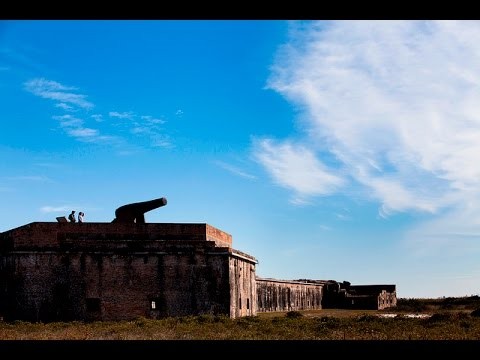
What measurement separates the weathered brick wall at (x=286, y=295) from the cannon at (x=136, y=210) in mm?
10628

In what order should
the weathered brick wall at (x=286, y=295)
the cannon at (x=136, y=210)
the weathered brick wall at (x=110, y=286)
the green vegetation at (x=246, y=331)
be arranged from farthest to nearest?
the weathered brick wall at (x=286, y=295) < the cannon at (x=136, y=210) < the weathered brick wall at (x=110, y=286) < the green vegetation at (x=246, y=331)

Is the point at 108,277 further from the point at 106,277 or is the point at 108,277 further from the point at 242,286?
the point at 242,286

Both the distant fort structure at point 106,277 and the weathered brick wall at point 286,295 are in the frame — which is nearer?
the distant fort structure at point 106,277

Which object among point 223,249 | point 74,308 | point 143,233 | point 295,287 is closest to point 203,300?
point 223,249

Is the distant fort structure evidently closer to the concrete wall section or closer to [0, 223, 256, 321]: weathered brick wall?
[0, 223, 256, 321]: weathered brick wall

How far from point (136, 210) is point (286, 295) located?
17357 millimetres

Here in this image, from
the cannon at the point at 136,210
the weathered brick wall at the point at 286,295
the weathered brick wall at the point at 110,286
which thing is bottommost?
the weathered brick wall at the point at 286,295

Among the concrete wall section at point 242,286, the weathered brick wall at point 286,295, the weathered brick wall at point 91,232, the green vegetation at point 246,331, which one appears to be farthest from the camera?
the weathered brick wall at point 286,295

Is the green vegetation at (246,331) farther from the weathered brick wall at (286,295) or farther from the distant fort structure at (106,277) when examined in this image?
the weathered brick wall at (286,295)

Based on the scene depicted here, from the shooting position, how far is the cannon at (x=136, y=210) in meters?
23.4

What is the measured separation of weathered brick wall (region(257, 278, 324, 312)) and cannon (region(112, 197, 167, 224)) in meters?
10.6

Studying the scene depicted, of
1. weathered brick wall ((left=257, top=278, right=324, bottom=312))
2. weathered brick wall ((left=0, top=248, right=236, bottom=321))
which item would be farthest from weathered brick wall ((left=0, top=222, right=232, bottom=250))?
weathered brick wall ((left=257, top=278, right=324, bottom=312))

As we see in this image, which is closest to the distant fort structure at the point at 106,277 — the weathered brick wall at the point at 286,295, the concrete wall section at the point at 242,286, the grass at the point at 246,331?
the concrete wall section at the point at 242,286
